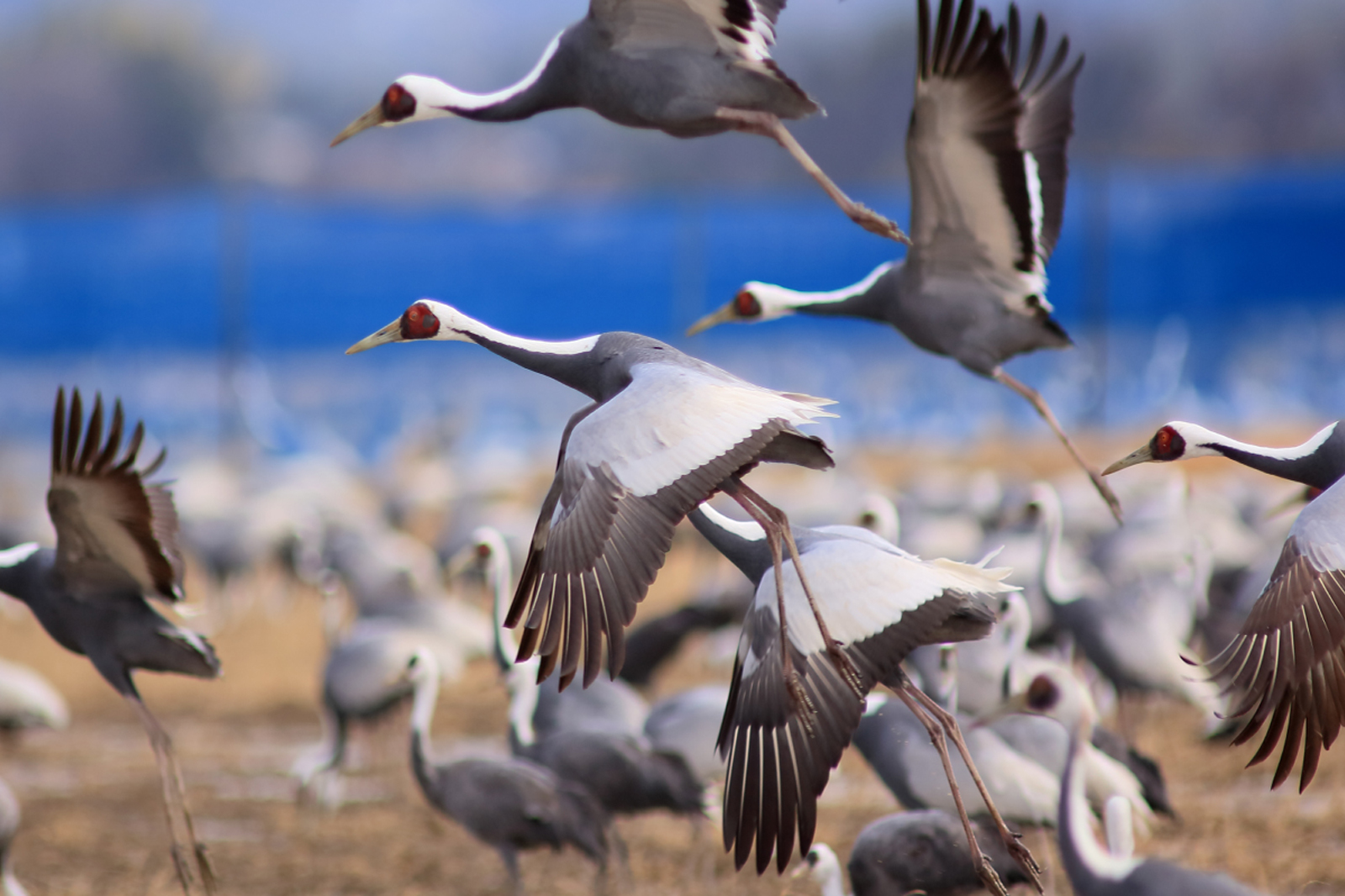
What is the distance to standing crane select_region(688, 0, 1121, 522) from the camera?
14.9 ft

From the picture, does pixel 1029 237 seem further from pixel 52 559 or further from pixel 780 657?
pixel 52 559

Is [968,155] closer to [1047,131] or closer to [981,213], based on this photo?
[981,213]

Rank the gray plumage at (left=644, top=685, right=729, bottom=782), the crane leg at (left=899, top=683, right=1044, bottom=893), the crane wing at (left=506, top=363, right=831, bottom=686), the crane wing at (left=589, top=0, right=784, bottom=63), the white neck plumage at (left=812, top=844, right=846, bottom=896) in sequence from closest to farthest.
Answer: the crane wing at (left=506, top=363, right=831, bottom=686) < the crane leg at (left=899, top=683, right=1044, bottom=893) < the crane wing at (left=589, top=0, right=784, bottom=63) < the white neck plumage at (left=812, top=844, right=846, bottom=896) < the gray plumage at (left=644, top=685, right=729, bottom=782)

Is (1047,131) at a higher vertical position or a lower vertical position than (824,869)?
higher

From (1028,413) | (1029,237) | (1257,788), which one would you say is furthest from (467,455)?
(1029,237)

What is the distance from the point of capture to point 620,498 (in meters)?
3.40

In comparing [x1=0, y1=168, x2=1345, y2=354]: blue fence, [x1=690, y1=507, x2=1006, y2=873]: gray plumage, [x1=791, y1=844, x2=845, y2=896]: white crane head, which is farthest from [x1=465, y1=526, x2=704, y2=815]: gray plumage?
[x1=0, y1=168, x2=1345, y2=354]: blue fence

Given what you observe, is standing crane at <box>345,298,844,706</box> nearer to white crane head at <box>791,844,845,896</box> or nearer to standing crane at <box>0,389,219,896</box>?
white crane head at <box>791,844,845,896</box>

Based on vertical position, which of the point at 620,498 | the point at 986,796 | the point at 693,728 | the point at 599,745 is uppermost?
the point at 620,498

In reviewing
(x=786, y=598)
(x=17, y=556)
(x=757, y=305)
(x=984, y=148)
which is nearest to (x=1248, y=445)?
(x=984, y=148)

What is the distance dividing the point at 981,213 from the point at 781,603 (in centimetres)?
171

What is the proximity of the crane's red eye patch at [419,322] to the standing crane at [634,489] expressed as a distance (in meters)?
0.67

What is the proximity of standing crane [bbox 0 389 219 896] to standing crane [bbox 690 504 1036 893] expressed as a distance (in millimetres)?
1613

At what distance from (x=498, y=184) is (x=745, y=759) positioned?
5374 centimetres
